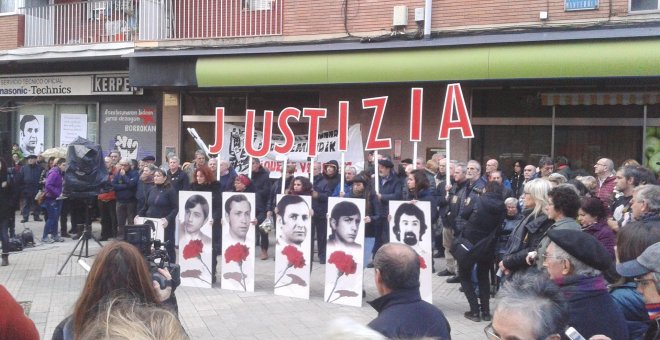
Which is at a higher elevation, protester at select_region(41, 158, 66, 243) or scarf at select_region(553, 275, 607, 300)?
scarf at select_region(553, 275, 607, 300)

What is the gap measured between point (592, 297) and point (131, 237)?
343 centimetres

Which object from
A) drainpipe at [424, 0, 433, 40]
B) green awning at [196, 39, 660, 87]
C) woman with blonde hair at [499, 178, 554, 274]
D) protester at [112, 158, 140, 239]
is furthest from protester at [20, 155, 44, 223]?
woman with blonde hair at [499, 178, 554, 274]

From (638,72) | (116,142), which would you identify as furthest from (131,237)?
(116,142)

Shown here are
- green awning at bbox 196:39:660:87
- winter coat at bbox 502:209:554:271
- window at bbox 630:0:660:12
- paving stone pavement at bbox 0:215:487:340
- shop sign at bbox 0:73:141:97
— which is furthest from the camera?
shop sign at bbox 0:73:141:97

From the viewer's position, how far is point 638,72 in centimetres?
1145

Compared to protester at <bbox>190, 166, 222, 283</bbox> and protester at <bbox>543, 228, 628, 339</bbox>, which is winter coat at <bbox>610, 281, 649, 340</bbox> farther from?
protester at <bbox>190, 166, 222, 283</bbox>

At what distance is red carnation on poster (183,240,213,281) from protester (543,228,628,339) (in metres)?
7.08

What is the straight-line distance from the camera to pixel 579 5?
1283cm

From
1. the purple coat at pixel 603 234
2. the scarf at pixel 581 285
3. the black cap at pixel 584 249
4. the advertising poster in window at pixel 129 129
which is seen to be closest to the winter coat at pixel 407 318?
the scarf at pixel 581 285

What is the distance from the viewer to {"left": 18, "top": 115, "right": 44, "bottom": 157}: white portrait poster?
20.8 meters

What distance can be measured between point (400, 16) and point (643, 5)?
457 cm

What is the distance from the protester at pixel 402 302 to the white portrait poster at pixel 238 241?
615 centimetres

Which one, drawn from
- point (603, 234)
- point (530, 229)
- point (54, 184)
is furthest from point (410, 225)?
point (54, 184)

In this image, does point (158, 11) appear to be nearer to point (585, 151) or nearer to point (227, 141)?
point (227, 141)
